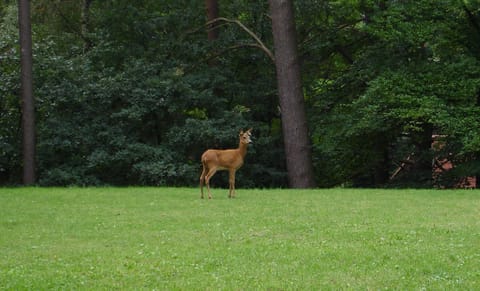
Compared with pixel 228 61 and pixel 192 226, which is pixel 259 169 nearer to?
pixel 228 61

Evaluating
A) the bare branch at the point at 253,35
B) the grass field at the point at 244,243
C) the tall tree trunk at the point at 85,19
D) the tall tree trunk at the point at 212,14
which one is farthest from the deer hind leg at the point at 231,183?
the tall tree trunk at the point at 85,19

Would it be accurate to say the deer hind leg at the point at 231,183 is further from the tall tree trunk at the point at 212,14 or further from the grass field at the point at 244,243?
the tall tree trunk at the point at 212,14

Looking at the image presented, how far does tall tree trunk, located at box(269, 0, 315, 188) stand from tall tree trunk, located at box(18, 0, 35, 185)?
8.00 metres

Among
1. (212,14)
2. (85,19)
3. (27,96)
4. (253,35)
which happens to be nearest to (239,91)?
(253,35)

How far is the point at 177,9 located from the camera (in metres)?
28.7

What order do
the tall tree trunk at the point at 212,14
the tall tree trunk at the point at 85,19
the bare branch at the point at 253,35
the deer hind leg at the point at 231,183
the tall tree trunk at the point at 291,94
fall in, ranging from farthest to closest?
the tall tree trunk at the point at 85,19 → the tall tree trunk at the point at 212,14 → the bare branch at the point at 253,35 → the tall tree trunk at the point at 291,94 → the deer hind leg at the point at 231,183

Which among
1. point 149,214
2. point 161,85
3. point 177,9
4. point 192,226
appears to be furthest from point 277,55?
point 192,226

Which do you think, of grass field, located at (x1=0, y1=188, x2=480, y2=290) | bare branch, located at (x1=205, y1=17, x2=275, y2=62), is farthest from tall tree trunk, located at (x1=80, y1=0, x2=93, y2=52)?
grass field, located at (x1=0, y1=188, x2=480, y2=290)

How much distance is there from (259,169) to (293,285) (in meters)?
18.3

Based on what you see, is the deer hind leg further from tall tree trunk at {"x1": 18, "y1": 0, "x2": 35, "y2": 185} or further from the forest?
tall tree trunk at {"x1": 18, "y1": 0, "x2": 35, "y2": 185}

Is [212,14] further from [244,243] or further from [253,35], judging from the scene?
[244,243]

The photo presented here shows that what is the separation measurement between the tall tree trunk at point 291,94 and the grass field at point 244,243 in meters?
6.43

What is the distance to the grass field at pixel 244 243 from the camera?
8812 mm

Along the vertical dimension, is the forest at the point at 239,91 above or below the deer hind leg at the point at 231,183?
above
